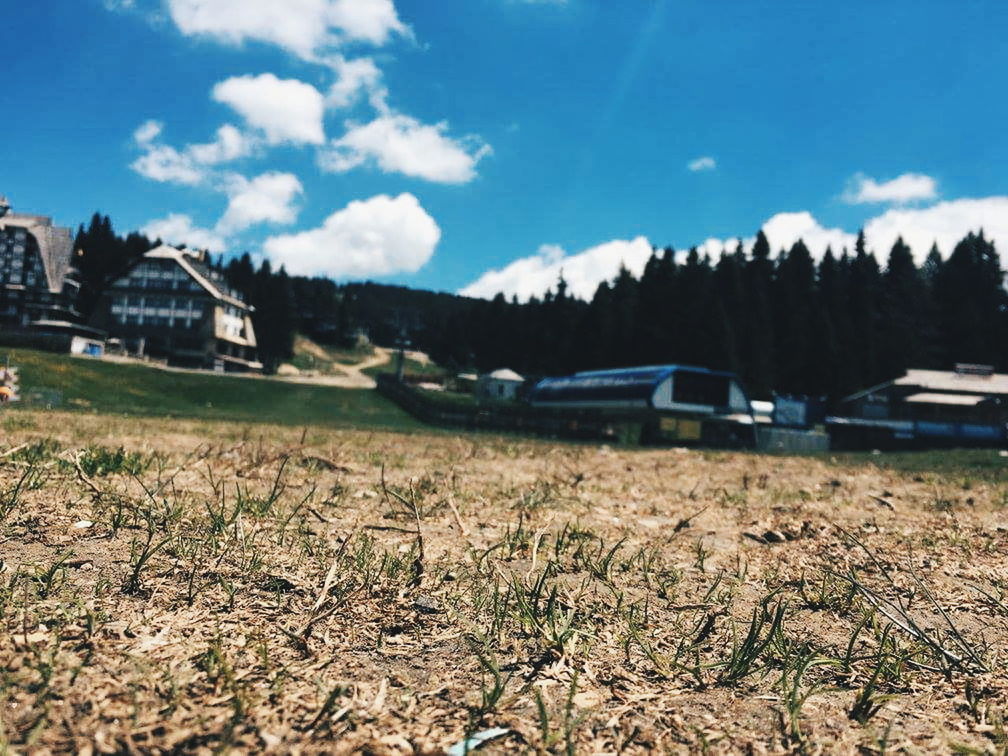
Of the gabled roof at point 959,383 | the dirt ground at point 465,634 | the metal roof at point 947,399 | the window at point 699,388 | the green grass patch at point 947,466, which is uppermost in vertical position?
the gabled roof at point 959,383

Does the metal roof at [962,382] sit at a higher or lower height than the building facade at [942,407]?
higher

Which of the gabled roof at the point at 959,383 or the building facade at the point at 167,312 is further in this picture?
the building facade at the point at 167,312

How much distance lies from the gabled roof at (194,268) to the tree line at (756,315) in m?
5.05

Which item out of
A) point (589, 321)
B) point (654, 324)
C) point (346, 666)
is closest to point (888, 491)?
point (346, 666)

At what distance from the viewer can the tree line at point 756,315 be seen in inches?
3177

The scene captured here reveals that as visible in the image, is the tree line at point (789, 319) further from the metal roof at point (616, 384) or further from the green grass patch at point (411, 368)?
the metal roof at point (616, 384)

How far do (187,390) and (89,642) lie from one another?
52.9 metres

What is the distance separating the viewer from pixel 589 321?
9119 centimetres

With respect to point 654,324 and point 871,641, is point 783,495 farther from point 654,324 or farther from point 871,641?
point 654,324

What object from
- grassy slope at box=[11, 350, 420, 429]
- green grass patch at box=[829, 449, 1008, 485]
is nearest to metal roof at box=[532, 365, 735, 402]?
grassy slope at box=[11, 350, 420, 429]

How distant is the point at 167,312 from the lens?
8744 centimetres

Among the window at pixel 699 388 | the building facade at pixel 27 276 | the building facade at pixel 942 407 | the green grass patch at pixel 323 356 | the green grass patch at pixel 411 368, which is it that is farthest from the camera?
the green grass patch at pixel 411 368

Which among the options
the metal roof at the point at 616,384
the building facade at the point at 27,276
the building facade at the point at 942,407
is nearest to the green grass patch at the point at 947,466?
the metal roof at the point at 616,384

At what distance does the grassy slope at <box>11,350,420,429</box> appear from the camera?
135 ft
